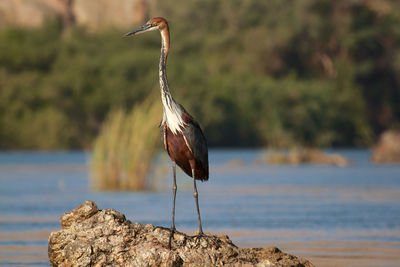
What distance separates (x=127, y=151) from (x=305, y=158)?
17.2m

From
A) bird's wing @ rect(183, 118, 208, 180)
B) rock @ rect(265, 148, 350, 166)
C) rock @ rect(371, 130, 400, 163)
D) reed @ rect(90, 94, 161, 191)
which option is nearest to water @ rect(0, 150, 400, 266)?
reed @ rect(90, 94, 161, 191)

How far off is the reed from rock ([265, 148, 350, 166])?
613 inches

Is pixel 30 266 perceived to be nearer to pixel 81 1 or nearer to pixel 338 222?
pixel 338 222

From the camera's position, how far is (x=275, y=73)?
60.5 m

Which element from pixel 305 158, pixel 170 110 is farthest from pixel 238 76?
pixel 170 110

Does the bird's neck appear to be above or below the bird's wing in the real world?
above

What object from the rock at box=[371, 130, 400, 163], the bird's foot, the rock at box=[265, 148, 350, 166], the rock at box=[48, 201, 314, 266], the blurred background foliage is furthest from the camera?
the blurred background foliage

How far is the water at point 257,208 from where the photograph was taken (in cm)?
1253

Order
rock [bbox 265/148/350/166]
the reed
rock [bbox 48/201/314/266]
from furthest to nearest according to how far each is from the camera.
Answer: rock [bbox 265/148/350/166], the reed, rock [bbox 48/201/314/266]

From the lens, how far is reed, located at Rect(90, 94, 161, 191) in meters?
20.0

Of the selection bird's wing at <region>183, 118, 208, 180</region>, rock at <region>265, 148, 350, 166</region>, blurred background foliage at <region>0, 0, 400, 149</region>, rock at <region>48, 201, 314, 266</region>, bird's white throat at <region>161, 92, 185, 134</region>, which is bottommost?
rock at <region>48, 201, 314, 266</region>

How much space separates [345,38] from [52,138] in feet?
62.0

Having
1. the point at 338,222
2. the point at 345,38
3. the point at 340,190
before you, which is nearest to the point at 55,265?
the point at 338,222

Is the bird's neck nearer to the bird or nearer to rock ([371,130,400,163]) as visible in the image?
the bird
